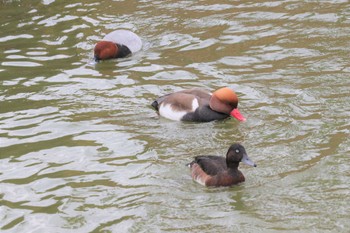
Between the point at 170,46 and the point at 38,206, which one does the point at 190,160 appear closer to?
the point at 38,206

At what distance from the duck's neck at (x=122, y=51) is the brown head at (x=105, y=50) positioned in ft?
0.21

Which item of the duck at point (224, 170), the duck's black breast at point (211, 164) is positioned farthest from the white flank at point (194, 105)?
the duck at point (224, 170)

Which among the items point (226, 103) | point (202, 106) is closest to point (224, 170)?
point (226, 103)

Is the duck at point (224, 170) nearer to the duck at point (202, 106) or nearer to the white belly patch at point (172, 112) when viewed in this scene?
the duck at point (202, 106)

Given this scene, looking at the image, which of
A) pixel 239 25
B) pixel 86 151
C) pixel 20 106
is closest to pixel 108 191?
pixel 86 151

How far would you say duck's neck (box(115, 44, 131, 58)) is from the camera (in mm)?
13055

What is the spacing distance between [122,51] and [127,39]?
0.21 meters

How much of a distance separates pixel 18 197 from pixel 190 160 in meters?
1.83

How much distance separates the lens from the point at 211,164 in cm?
814

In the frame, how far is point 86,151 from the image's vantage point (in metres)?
9.24

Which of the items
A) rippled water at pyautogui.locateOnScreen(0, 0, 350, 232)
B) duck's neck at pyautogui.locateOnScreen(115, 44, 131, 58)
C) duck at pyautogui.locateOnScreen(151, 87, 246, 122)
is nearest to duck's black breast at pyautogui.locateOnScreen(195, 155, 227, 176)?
rippled water at pyautogui.locateOnScreen(0, 0, 350, 232)

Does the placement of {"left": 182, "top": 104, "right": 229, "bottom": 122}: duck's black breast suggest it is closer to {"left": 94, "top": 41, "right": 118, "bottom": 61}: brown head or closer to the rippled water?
the rippled water

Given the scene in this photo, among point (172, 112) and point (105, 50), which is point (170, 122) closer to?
point (172, 112)

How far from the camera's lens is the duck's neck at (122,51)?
13.1m
